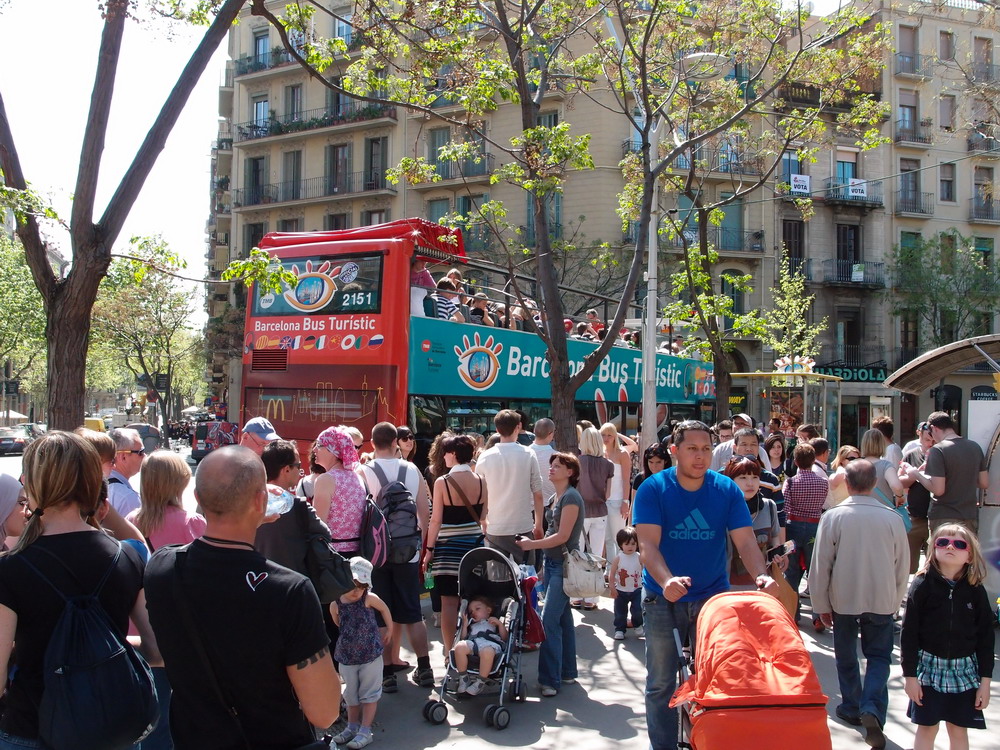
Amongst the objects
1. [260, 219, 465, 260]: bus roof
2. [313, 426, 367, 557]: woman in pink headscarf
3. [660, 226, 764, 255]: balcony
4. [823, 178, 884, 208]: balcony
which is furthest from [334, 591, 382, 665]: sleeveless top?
[823, 178, 884, 208]: balcony

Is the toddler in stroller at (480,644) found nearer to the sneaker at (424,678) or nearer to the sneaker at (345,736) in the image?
the sneaker at (424,678)

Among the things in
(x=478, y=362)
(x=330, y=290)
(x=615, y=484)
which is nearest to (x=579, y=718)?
(x=615, y=484)

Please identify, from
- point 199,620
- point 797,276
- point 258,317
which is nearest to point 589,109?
point 797,276

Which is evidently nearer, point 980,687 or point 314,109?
point 980,687

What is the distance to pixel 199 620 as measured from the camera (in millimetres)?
2475

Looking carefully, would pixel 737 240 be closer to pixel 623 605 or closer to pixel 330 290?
pixel 330 290

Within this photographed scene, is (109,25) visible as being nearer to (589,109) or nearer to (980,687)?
(980,687)

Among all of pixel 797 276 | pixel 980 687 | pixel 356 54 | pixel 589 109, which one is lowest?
pixel 980 687

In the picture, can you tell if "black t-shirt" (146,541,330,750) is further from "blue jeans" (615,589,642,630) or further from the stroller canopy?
"blue jeans" (615,589,642,630)

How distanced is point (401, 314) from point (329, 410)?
5.39 ft

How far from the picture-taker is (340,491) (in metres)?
5.35

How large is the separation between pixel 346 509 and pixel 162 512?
1.37 metres

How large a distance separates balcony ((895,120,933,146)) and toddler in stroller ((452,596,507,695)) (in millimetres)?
37621

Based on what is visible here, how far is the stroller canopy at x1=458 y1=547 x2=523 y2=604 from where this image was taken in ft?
19.1
